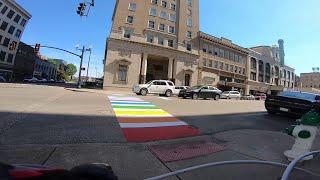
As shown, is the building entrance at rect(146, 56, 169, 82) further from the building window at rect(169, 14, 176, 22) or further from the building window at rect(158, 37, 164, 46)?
the building window at rect(169, 14, 176, 22)

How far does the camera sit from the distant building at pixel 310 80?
11538 centimetres

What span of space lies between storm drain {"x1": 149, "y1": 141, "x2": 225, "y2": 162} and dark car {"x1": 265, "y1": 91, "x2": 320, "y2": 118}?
7066 mm

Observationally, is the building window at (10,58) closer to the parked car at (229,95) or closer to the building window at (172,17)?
the building window at (172,17)

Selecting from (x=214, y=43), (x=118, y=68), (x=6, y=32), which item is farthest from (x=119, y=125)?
(x=6, y=32)

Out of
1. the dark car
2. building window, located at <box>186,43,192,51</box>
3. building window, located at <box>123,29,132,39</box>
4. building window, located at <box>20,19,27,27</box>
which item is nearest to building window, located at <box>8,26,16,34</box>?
building window, located at <box>20,19,27,27</box>

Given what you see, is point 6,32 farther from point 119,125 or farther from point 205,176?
point 205,176

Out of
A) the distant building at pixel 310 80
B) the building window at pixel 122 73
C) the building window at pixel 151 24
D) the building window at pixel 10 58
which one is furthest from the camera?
the distant building at pixel 310 80

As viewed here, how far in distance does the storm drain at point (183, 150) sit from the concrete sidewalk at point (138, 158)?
0.15 meters

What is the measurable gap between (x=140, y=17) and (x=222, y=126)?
3836 centimetres

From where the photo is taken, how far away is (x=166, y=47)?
45969 millimetres

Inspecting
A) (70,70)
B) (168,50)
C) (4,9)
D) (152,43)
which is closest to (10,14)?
(4,9)

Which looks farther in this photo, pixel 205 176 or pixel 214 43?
pixel 214 43

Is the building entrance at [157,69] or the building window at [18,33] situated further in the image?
the building window at [18,33]

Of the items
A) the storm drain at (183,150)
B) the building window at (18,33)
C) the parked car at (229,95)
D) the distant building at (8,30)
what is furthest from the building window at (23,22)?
the storm drain at (183,150)
